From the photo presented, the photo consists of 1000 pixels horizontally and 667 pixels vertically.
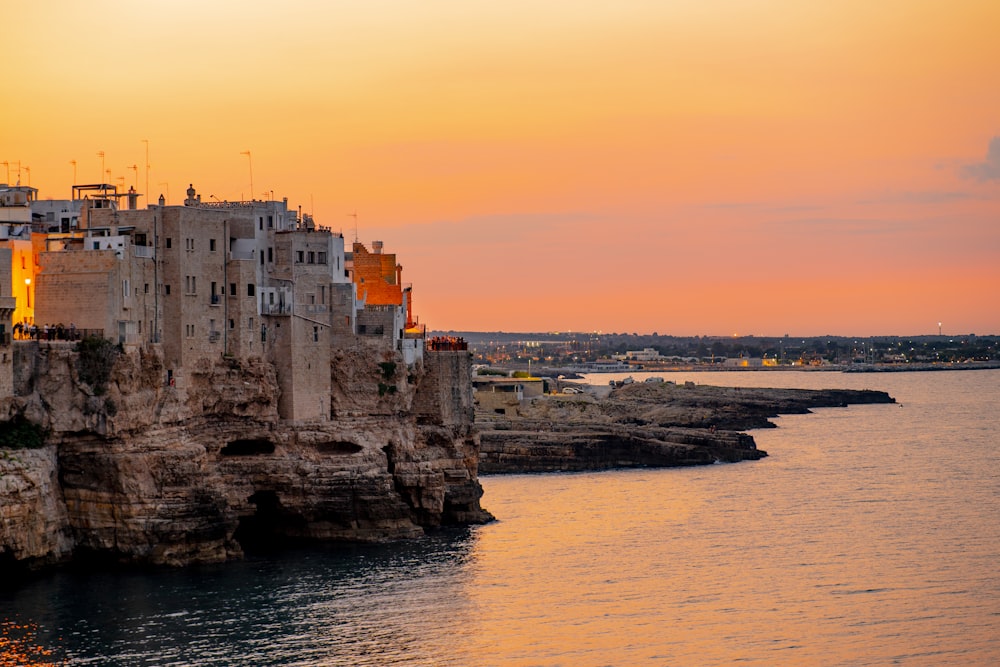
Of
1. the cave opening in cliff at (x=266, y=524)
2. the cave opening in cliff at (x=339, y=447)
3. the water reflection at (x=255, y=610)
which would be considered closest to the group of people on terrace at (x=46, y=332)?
the water reflection at (x=255, y=610)

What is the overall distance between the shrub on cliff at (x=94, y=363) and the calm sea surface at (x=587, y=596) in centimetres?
642

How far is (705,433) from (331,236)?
51.0 metres

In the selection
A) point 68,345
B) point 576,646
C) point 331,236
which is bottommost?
point 576,646

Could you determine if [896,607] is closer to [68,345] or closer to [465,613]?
[465,613]

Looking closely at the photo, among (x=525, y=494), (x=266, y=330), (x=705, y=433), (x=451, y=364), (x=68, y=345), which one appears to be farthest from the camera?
(x=705, y=433)

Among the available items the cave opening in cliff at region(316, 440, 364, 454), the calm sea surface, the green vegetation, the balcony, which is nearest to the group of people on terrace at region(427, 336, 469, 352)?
the calm sea surface

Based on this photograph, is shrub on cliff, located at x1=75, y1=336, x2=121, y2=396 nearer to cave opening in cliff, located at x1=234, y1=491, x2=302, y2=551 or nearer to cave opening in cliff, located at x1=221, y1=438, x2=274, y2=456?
cave opening in cliff, located at x1=221, y1=438, x2=274, y2=456

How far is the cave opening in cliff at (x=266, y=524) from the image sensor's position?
186 ft

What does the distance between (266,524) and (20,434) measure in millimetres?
12115

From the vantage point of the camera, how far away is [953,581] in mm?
52719

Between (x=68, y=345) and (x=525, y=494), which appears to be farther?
(x=525, y=494)

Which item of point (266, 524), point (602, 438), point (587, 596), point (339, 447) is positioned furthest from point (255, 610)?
point (602, 438)

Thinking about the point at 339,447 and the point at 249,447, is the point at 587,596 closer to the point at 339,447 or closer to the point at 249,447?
the point at 339,447

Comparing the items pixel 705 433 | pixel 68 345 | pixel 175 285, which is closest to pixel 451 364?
pixel 175 285
